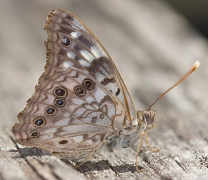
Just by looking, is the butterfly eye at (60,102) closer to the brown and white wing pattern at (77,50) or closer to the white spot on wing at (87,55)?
the brown and white wing pattern at (77,50)

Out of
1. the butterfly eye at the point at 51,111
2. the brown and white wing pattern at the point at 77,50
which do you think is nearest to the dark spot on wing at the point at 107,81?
the brown and white wing pattern at the point at 77,50

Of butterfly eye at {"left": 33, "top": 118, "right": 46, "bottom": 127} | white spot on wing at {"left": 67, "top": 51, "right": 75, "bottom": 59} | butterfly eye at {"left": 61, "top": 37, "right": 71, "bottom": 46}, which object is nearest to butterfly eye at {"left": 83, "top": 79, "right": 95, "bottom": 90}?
white spot on wing at {"left": 67, "top": 51, "right": 75, "bottom": 59}

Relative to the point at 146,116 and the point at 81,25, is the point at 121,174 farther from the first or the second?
the point at 81,25

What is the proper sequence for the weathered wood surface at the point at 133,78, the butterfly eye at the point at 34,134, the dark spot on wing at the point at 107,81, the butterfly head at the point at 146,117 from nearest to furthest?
the weathered wood surface at the point at 133,78 → the butterfly eye at the point at 34,134 → the dark spot on wing at the point at 107,81 → the butterfly head at the point at 146,117

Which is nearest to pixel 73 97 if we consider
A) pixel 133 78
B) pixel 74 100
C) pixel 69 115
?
pixel 74 100

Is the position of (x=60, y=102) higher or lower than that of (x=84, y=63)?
lower

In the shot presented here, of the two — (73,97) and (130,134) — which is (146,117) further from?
(73,97)

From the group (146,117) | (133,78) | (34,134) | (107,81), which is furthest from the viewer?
(133,78)
